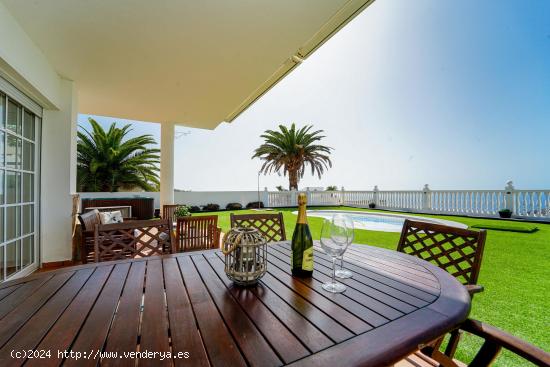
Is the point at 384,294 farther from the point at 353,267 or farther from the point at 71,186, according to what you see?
the point at 71,186

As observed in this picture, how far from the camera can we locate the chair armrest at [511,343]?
65 cm

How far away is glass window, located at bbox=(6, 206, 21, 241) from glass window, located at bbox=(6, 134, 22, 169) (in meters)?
0.47

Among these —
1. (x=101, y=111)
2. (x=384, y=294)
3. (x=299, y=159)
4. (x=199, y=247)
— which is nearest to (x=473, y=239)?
(x=384, y=294)

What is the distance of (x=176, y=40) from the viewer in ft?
8.48

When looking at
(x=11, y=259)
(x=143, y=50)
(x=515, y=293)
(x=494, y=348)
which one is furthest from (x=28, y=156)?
(x=515, y=293)

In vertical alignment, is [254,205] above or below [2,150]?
below

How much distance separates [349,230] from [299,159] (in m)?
11.0

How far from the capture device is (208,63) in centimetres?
308

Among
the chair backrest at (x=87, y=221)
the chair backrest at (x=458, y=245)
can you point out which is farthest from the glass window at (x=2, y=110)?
the chair backrest at (x=458, y=245)

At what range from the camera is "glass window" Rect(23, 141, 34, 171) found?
2.85m

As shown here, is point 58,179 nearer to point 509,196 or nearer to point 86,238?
point 86,238

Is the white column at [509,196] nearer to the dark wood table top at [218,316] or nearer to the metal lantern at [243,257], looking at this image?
the dark wood table top at [218,316]

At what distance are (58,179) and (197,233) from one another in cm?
217

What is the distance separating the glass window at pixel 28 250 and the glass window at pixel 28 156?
878 millimetres
